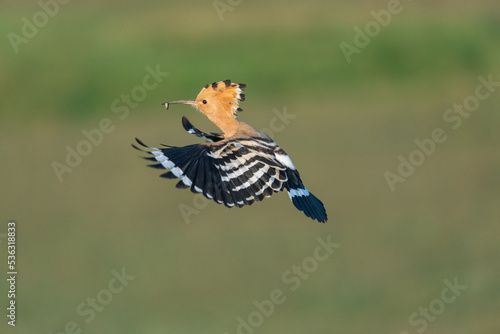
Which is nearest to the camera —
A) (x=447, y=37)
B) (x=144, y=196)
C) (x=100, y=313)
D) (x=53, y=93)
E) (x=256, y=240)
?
(x=100, y=313)

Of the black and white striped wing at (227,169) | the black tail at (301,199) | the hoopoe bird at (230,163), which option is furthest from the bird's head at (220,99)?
the black tail at (301,199)

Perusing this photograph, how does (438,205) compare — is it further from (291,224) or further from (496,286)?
(291,224)

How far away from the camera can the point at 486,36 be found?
12.7m

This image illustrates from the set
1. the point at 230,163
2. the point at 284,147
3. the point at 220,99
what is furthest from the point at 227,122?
the point at 284,147

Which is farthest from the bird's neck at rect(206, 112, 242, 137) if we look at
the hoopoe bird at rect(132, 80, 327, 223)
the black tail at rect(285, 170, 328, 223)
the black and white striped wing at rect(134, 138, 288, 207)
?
the black tail at rect(285, 170, 328, 223)

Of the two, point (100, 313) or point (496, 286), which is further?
point (496, 286)

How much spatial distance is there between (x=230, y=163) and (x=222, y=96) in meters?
0.35

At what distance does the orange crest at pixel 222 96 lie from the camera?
493 centimetres

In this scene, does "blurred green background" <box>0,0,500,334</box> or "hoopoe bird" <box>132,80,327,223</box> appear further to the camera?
"blurred green background" <box>0,0,500,334</box>

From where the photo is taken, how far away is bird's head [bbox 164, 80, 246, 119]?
4.93 m

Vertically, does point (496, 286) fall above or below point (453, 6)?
below

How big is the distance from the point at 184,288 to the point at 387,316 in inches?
62.7

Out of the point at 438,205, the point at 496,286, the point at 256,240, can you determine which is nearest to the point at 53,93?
the point at 256,240

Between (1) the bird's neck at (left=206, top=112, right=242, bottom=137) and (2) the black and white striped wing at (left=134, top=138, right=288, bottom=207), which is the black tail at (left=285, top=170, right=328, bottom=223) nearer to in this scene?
(2) the black and white striped wing at (left=134, top=138, right=288, bottom=207)
